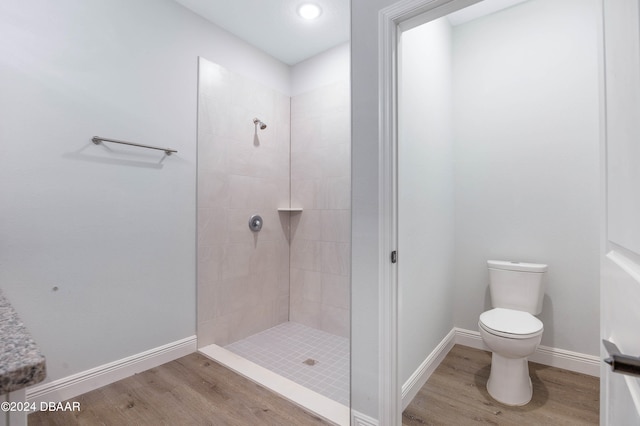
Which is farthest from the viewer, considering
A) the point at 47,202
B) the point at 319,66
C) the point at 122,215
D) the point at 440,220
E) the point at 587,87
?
the point at 319,66

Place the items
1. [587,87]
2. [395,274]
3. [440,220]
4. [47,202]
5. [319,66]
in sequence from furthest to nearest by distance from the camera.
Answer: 1. [319,66]
2. [440,220]
3. [587,87]
4. [47,202]
5. [395,274]

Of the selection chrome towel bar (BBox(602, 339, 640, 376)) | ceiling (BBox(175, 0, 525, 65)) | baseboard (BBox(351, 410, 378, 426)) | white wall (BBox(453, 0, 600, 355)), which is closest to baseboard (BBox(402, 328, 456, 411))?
white wall (BBox(453, 0, 600, 355))

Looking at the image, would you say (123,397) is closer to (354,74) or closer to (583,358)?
(354,74)

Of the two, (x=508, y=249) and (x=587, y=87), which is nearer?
(x=587, y=87)

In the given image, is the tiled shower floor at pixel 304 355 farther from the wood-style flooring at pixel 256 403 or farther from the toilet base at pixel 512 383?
the toilet base at pixel 512 383

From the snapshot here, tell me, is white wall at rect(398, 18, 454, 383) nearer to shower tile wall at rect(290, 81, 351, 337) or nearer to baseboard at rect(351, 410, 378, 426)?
baseboard at rect(351, 410, 378, 426)

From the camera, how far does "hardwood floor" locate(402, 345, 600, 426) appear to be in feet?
5.25

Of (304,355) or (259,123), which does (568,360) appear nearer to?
(304,355)

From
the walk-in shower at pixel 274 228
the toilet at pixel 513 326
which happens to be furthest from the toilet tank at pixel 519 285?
the walk-in shower at pixel 274 228

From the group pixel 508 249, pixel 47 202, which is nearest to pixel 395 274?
pixel 508 249

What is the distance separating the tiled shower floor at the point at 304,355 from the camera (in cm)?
191

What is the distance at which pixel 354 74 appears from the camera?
4.81 feet

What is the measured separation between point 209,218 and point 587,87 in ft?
9.32

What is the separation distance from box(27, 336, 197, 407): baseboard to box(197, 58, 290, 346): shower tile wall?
20cm
